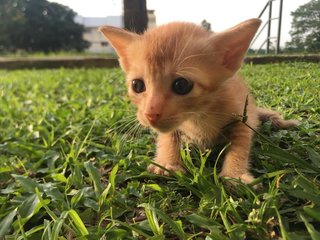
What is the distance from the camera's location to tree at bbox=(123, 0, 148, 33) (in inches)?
67.4

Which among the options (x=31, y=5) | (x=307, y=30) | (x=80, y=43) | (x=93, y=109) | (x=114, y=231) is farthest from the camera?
(x=80, y=43)

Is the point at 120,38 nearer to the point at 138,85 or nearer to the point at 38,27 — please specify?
the point at 138,85

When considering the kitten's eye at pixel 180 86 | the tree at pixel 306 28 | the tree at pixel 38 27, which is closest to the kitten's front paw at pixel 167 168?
the kitten's eye at pixel 180 86

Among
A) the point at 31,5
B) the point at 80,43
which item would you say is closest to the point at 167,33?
the point at 31,5

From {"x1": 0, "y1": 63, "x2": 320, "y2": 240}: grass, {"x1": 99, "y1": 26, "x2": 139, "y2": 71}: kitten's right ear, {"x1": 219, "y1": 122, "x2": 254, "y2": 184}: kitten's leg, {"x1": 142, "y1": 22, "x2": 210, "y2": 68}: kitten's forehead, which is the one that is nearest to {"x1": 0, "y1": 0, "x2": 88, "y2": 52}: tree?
{"x1": 0, "y1": 63, "x2": 320, "y2": 240}: grass

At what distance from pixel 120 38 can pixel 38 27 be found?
1.85 metres

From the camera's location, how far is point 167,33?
4.08 ft

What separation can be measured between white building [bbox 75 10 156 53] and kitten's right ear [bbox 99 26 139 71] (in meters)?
0.15

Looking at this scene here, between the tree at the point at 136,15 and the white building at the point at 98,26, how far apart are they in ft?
0.09

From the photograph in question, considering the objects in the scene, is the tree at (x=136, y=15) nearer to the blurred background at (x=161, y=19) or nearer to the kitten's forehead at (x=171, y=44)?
the blurred background at (x=161, y=19)

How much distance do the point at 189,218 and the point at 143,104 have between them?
1.38 ft

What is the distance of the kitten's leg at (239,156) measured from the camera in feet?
3.42

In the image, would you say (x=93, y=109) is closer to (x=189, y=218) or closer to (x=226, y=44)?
(x=226, y=44)

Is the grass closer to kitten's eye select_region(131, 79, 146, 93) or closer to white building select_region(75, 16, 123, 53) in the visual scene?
kitten's eye select_region(131, 79, 146, 93)
